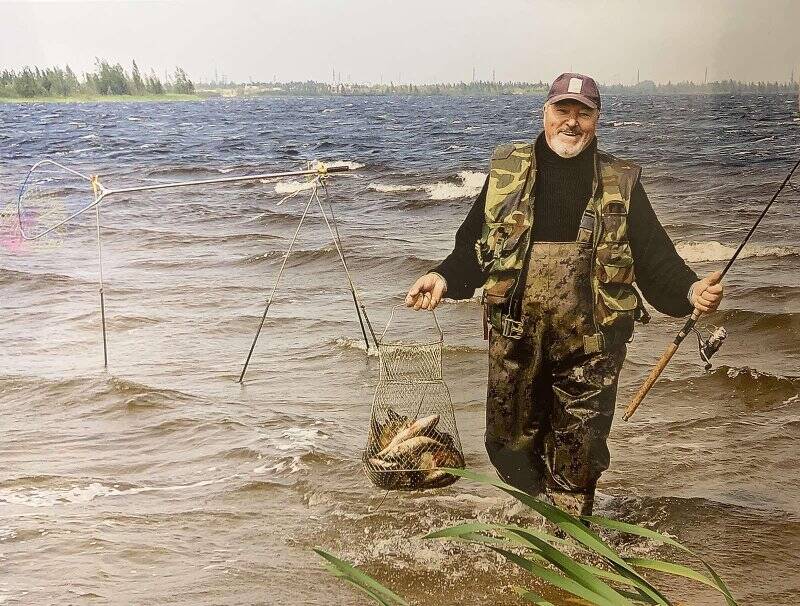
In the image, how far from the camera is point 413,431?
111 inches

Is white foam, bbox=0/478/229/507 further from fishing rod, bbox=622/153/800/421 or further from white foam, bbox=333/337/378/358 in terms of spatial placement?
fishing rod, bbox=622/153/800/421

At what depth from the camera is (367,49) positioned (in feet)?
10.7

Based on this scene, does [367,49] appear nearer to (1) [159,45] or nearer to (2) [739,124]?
(1) [159,45]

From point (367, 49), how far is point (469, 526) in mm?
2009

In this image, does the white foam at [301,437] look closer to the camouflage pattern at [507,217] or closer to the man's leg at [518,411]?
the man's leg at [518,411]

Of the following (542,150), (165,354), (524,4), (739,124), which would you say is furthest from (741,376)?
(165,354)

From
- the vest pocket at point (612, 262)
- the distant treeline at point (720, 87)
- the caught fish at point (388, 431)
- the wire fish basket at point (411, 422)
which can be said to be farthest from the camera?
the distant treeline at point (720, 87)

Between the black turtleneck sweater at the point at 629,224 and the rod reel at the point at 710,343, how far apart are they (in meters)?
0.22

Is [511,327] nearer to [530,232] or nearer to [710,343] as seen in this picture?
[530,232]

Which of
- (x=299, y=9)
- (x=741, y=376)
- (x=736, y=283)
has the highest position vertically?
(x=299, y=9)

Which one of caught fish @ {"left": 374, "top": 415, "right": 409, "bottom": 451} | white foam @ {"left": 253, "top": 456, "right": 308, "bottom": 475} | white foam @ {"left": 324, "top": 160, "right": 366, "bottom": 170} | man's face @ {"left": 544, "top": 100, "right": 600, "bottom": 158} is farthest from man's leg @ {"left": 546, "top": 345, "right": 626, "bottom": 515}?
white foam @ {"left": 324, "top": 160, "right": 366, "bottom": 170}

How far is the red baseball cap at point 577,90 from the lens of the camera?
105 inches

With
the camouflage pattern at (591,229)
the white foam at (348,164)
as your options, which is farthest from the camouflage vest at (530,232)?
the white foam at (348,164)

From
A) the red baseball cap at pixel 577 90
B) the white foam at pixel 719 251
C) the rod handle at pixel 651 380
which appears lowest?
the rod handle at pixel 651 380
